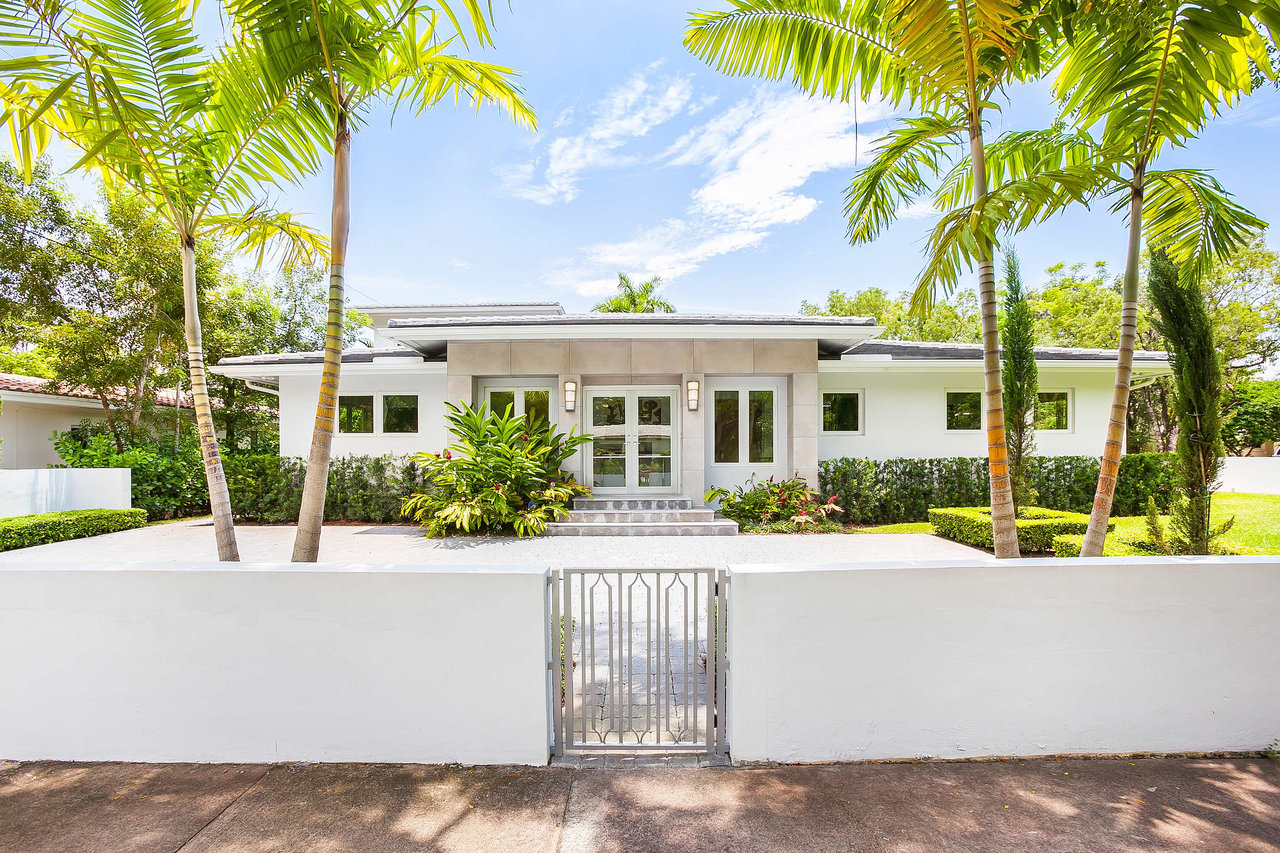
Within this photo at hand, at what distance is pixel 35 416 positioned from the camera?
45.1 ft

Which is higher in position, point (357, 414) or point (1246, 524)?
point (357, 414)

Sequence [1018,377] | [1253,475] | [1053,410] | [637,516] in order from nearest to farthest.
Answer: [1018,377]
[637,516]
[1053,410]
[1253,475]

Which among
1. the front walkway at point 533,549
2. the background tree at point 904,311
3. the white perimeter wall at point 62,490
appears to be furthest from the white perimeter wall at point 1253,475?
the white perimeter wall at point 62,490

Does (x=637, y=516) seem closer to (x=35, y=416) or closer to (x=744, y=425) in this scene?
(x=744, y=425)

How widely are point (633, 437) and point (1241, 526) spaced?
438 inches

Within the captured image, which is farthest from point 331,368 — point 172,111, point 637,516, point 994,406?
point 637,516

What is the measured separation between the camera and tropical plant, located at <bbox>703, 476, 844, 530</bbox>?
32.1 feet

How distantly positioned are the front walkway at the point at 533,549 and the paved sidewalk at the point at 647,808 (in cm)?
414

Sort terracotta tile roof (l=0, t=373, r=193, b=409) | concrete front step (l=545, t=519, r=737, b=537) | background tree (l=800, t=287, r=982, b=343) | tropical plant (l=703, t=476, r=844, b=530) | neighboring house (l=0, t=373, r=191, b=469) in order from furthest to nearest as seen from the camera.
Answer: background tree (l=800, t=287, r=982, b=343) → neighboring house (l=0, t=373, r=191, b=469) → terracotta tile roof (l=0, t=373, r=193, b=409) → tropical plant (l=703, t=476, r=844, b=530) → concrete front step (l=545, t=519, r=737, b=537)

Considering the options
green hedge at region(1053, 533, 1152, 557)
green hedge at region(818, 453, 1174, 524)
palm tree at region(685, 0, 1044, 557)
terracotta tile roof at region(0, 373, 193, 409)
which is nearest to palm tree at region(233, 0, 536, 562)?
palm tree at region(685, 0, 1044, 557)

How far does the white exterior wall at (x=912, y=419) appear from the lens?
12.0 metres

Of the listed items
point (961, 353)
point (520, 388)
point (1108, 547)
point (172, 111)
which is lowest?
point (1108, 547)

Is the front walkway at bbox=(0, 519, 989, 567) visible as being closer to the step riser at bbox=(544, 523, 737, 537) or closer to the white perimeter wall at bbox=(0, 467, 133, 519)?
the step riser at bbox=(544, 523, 737, 537)

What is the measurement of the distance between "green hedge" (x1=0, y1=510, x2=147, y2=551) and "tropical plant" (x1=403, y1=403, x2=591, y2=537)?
5.89m
